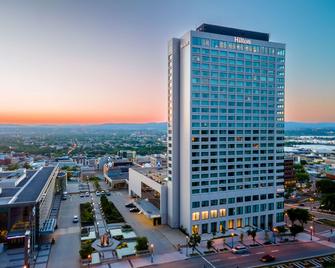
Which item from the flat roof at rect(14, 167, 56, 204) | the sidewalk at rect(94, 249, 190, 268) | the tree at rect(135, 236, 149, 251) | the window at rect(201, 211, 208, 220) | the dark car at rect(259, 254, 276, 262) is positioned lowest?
the sidewalk at rect(94, 249, 190, 268)

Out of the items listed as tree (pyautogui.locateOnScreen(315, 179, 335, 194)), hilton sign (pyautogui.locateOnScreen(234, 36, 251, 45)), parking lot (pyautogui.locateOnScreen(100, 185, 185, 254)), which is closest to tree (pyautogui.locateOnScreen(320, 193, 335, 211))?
tree (pyautogui.locateOnScreen(315, 179, 335, 194))

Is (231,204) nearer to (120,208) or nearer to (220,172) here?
(220,172)

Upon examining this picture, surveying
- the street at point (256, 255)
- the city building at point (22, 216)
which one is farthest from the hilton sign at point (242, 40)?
the city building at point (22, 216)

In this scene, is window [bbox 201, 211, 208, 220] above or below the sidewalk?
above

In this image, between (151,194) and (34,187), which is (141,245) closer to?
(151,194)

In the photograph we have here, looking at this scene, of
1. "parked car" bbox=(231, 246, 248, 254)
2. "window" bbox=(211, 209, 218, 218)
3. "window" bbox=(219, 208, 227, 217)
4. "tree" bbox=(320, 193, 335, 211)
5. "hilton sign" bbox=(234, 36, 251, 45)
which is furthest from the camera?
"tree" bbox=(320, 193, 335, 211)

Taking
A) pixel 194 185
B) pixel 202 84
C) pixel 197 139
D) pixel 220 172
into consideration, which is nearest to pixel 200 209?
pixel 194 185

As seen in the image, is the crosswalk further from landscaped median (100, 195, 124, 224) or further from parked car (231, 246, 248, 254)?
landscaped median (100, 195, 124, 224)
